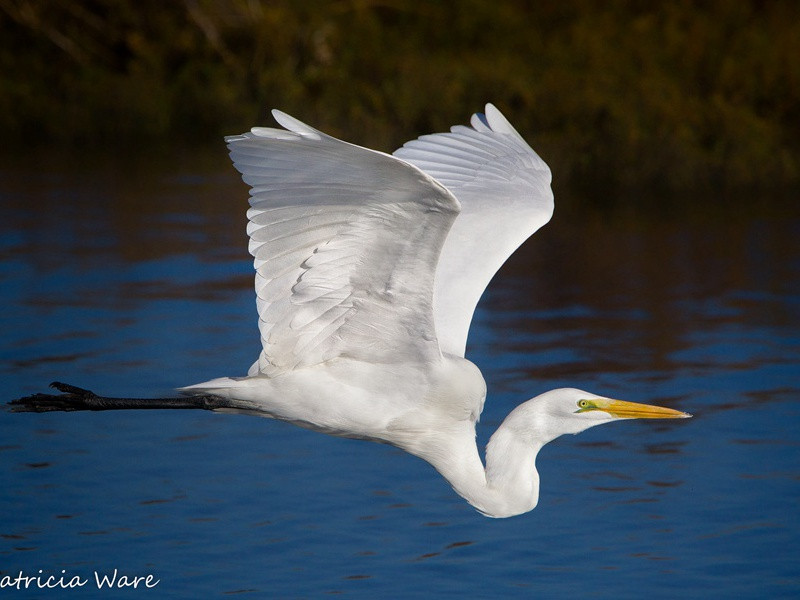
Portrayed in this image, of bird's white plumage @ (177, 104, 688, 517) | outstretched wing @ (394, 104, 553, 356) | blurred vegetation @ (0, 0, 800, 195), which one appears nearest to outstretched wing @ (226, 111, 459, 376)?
bird's white plumage @ (177, 104, 688, 517)

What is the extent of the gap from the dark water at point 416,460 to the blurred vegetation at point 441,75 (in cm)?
282

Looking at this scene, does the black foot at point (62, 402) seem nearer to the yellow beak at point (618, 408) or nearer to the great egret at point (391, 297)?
the great egret at point (391, 297)

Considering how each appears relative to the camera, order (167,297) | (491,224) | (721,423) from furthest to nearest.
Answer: (167,297), (721,423), (491,224)

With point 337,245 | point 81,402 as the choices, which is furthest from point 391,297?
point 81,402

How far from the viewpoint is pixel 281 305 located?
5.16m

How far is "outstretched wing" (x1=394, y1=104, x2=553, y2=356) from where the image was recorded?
5895 mm

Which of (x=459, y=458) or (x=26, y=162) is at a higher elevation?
(x=26, y=162)

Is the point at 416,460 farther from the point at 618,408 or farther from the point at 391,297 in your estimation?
the point at 391,297

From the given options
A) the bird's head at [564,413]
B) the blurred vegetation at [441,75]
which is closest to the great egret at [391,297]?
the bird's head at [564,413]

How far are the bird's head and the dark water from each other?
595mm

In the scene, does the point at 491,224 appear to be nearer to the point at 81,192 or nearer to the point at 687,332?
the point at 687,332

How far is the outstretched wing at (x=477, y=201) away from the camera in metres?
5.89

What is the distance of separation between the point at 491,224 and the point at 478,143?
1.26ft

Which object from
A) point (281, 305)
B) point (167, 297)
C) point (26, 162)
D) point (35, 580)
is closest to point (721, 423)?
point (281, 305)
